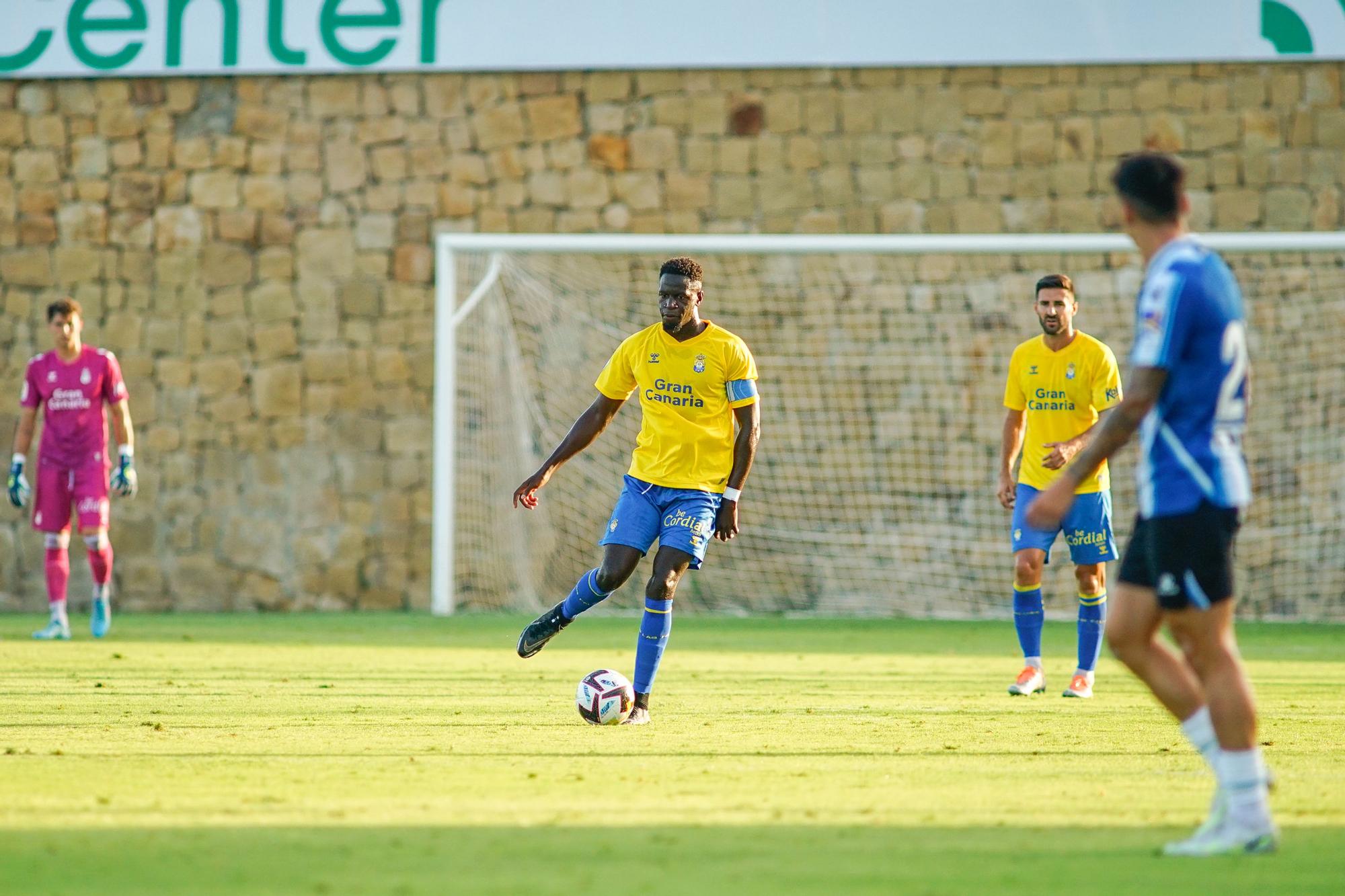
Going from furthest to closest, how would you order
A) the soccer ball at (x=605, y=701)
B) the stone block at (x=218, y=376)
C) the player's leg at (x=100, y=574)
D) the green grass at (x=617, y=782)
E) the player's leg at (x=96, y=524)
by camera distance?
the stone block at (x=218, y=376), the player's leg at (x=100, y=574), the player's leg at (x=96, y=524), the soccer ball at (x=605, y=701), the green grass at (x=617, y=782)

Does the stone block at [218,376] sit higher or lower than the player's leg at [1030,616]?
higher

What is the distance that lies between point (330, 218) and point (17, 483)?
15.2 ft

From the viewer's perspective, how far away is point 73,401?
11.3 m

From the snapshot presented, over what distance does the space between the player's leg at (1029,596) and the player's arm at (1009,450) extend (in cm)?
19

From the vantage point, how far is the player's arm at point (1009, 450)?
852 centimetres

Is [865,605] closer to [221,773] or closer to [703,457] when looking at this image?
[703,457]

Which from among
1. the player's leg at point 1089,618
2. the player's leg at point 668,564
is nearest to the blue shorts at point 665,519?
the player's leg at point 668,564

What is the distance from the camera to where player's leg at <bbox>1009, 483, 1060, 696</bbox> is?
816 cm

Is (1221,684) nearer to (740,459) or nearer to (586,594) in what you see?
(740,459)

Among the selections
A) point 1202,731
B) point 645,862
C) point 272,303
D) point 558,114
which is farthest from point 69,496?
point 1202,731

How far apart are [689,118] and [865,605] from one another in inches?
188

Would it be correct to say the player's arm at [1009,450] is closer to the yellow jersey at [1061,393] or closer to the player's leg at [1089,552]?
the yellow jersey at [1061,393]

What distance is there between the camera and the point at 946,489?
1466 cm

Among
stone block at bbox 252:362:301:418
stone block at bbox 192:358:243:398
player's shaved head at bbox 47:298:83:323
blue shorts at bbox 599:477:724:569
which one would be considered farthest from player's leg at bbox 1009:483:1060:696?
stone block at bbox 192:358:243:398
